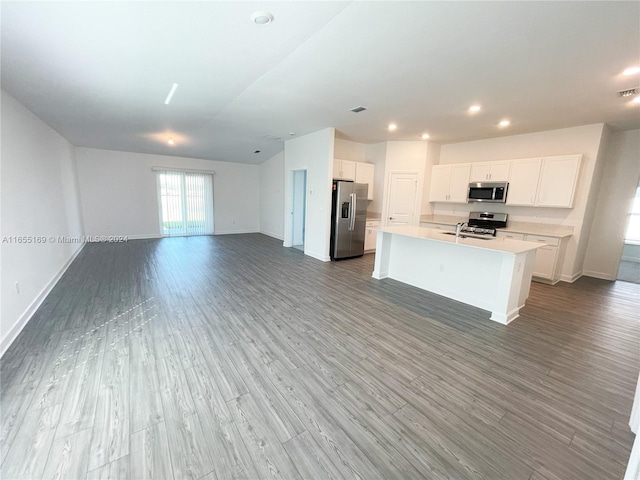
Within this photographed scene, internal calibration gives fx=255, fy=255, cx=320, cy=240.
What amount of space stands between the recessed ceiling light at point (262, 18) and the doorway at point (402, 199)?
4965 millimetres

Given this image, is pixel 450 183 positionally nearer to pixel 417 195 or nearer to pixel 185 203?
pixel 417 195

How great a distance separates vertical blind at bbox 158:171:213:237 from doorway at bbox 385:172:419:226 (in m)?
5.83

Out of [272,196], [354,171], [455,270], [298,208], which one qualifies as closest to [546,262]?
[455,270]

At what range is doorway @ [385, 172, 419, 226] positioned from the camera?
645 cm

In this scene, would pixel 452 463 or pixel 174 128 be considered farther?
pixel 174 128

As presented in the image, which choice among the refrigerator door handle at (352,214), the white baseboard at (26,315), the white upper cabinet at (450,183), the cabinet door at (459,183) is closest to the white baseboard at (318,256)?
the refrigerator door handle at (352,214)

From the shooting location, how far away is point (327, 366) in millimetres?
2260

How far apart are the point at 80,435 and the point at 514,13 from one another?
13.5ft

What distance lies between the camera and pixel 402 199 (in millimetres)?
6543

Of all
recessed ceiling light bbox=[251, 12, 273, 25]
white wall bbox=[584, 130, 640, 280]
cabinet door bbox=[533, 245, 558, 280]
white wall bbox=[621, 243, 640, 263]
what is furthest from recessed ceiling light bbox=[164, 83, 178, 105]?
white wall bbox=[621, 243, 640, 263]

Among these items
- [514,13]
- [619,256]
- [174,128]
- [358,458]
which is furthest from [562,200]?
[174,128]

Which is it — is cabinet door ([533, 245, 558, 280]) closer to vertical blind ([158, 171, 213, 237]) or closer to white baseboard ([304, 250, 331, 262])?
white baseboard ([304, 250, 331, 262])

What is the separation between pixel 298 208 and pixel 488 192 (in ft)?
15.1

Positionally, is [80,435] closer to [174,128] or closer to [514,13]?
[514,13]
